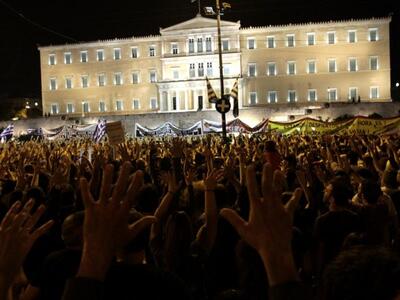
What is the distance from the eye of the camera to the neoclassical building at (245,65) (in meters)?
64.2

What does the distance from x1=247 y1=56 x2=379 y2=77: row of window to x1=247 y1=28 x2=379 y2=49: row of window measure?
2.04 meters

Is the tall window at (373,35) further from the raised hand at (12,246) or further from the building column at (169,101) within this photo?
the raised hand at (12,246)

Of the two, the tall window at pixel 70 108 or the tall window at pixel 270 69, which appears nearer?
the tall window at pixel 270 69

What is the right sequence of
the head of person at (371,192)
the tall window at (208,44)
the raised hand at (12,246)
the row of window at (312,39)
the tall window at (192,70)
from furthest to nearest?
the tall window at (192,70), the tall window at (208,44), the row of window at (312,39), the head of person at (371,192), the raised hand at (12,246)

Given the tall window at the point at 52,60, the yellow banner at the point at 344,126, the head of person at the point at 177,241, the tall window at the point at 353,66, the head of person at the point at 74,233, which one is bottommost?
the head of person at the point at 177,241

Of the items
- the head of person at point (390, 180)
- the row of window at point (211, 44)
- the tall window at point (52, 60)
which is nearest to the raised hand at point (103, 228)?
the head of person at point (390, 180)

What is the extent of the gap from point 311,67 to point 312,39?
3.30 meters

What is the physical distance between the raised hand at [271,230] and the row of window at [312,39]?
65.6 m

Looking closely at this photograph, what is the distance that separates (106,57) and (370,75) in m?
33.0

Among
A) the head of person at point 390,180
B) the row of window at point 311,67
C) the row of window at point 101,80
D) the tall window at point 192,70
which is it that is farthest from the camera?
the row of window at point 101,80

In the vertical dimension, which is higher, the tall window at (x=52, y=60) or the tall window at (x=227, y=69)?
the tall window at (x=52, y=60)

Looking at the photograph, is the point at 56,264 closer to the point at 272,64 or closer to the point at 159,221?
the point at 159,221

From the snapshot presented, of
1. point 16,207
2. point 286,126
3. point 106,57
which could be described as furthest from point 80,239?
point 106,57

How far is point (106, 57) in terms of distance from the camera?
70.8 meters
